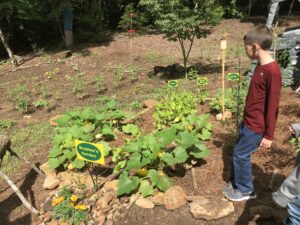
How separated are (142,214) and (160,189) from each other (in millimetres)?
356

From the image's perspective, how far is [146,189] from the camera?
Answer: 382 centimetres

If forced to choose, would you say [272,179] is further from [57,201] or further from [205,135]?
[57,201]

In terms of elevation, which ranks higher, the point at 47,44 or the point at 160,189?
the point at 160,189

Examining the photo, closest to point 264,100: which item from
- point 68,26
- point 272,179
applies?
point 272,179

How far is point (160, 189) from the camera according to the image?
12.5 ft

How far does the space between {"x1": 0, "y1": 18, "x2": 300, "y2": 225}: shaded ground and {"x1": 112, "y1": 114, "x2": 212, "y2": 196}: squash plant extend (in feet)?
0.83

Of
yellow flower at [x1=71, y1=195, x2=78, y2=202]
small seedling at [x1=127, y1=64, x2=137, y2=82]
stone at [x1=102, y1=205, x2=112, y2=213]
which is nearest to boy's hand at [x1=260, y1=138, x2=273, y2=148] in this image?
stone at [x1=102, y1=205, x2=112, y2=213]

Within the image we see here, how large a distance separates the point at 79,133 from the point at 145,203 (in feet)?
4.90

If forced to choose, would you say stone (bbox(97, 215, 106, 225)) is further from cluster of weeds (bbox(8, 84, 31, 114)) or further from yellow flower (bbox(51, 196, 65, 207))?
cluster of weeds (bbox(8, 84, 31, 114))

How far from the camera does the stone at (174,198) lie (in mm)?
3631

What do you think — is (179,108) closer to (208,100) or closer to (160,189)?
(208,100)

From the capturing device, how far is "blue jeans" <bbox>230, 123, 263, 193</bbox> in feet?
10.7

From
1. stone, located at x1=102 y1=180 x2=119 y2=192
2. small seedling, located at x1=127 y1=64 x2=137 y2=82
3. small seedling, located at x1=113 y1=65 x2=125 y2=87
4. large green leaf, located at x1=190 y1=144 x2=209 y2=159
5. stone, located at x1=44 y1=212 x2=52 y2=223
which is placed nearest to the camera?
stone, located at x1=44 y1=212 x2=52 y2=223

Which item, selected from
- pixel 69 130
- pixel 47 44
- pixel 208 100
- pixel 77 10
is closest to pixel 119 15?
pixel 77 10
